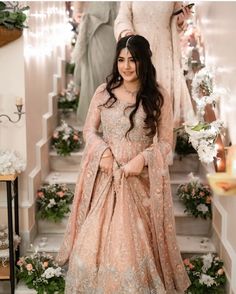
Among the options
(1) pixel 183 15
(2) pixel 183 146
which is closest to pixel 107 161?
(1) pixel 183 15

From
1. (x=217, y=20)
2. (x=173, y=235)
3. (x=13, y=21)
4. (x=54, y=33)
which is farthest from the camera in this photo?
(x=54, y=33)

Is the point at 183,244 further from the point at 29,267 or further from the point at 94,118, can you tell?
the point at 94,118

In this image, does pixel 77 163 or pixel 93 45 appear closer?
pixel 77 163

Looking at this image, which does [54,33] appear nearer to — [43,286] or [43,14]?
[43,14]

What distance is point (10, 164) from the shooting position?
3.29 metres

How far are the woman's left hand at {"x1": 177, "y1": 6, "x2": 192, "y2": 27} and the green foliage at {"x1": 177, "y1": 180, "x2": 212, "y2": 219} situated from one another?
1.22m

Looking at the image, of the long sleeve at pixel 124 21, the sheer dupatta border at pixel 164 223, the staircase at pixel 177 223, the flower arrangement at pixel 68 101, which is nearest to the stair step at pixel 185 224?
the staircase at pixel 177 223

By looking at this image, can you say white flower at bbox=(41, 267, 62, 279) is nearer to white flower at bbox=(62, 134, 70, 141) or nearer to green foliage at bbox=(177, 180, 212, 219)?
green foliage at bbox=(177, 180, 212, 219)

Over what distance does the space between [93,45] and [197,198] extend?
5.83 ft

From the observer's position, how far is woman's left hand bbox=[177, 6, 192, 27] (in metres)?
3.69

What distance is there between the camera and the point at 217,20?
377 cm

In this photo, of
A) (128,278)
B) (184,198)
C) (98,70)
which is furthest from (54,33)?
(128,278)

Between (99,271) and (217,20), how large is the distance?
2057 mm

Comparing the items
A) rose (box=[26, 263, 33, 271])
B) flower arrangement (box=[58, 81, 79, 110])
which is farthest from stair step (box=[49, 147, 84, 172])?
rose (box=[26, 263, 33, 271])
